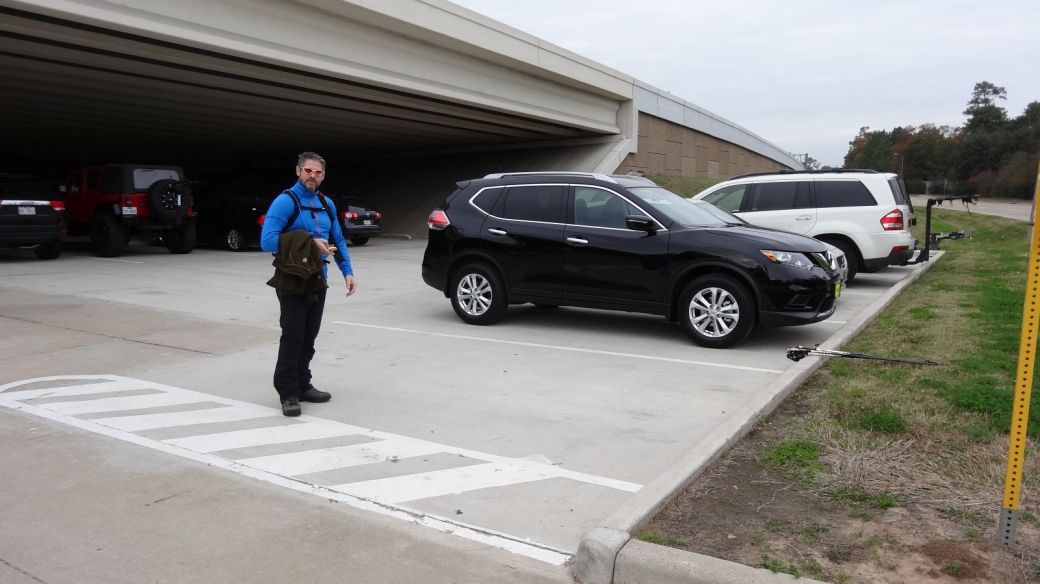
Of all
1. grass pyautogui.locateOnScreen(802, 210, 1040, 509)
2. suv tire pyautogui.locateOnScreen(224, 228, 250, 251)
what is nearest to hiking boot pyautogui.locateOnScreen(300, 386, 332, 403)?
grass pyautogui.locateOnScreen(802, 210, 1040, 509)

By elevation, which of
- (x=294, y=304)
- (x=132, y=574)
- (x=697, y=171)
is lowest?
(x=132, y=574)

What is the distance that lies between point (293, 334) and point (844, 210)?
986cm

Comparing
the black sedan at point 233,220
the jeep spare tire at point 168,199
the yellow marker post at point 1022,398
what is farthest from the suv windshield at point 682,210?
the black sedan at point 233,220

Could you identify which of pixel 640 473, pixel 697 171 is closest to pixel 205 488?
pixel 640 473

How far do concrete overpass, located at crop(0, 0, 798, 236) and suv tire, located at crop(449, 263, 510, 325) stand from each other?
9373mm

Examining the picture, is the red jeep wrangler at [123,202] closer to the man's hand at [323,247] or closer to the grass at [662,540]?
the man's hand at [323,247]

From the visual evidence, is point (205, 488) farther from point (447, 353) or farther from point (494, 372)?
point (447, 353)

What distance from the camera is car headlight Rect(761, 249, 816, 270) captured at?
8039mm

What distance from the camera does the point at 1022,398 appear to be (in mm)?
3455

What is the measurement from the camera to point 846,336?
324 inches

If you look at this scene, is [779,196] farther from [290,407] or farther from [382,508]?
[382,508]

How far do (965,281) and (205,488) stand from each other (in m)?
12.0

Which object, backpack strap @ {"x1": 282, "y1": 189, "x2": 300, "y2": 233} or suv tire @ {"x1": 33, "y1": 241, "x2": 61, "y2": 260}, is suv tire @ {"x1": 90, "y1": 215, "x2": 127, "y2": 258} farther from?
backpack strap @ {"x1": 282, "y1": 189, "x2": 300, "y2": 233}

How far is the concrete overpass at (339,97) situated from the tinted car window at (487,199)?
8978 millimetres
